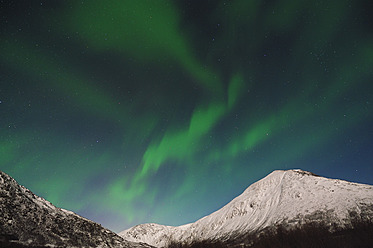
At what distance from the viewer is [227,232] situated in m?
65.4

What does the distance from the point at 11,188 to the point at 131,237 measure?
106 meters

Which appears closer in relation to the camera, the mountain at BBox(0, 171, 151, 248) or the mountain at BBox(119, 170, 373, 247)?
the mountain at BBox(0, 171, 151, 248)

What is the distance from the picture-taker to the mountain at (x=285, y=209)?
42.6 metres

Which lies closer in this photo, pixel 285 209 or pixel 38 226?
pixel 38 226

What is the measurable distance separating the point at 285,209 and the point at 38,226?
5276 cm

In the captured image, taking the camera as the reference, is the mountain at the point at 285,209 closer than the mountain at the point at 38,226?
No

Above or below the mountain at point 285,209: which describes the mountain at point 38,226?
below

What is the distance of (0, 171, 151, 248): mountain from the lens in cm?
1432

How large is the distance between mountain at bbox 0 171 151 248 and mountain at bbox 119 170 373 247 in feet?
133

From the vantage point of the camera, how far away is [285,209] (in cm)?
5478

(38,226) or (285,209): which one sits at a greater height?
(285,209)

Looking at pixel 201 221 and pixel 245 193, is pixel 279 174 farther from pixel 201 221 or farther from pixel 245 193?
pixel 201 221

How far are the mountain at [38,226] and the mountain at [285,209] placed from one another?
40.5 meters

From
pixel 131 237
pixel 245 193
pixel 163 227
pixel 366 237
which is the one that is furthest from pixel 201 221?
pixel 366 237
